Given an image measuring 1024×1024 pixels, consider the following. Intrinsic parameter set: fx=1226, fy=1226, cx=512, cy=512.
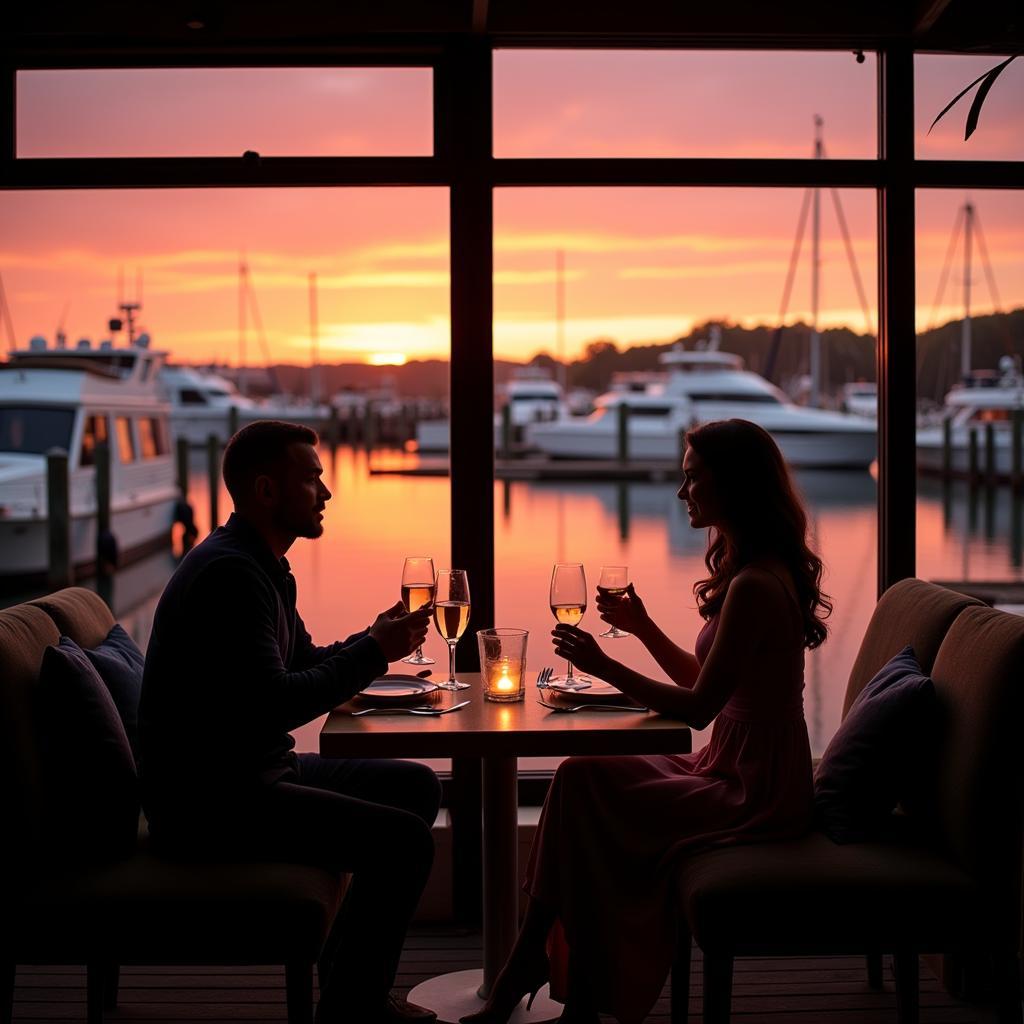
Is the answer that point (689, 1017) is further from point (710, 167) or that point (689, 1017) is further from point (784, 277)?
point (784, 277)

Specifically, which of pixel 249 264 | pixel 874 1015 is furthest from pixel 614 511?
pixel 874 1015

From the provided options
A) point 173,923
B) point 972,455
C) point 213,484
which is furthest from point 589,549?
point 173,923

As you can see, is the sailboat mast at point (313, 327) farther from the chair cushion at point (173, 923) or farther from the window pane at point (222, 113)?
the chair cushion at point (173, 923)

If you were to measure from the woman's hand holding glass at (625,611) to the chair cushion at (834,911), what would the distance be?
1.69ft

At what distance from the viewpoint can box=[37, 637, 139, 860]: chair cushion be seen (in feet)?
6.81

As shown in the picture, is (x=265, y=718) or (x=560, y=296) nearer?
(x=265, y=718)

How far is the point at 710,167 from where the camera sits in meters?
3.12

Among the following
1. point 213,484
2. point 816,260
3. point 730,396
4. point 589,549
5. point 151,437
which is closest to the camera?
point 816,260

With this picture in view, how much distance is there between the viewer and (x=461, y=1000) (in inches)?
98.3

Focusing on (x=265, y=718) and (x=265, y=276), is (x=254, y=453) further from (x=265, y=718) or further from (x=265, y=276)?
(x=265, y=276)

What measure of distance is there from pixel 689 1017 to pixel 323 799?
3.19 ft

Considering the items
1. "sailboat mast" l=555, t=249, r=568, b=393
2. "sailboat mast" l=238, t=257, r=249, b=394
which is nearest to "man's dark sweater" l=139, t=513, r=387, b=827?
"sailboat mast" l=555, t=249, r=568, b=393

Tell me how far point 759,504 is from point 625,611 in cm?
33

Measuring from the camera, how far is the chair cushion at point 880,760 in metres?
2.16
